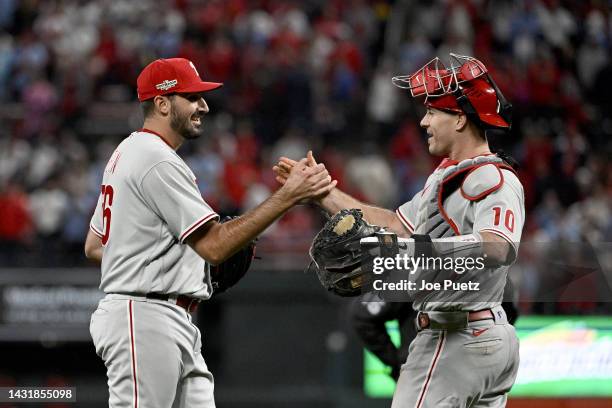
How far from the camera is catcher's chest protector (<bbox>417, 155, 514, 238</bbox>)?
4.36m

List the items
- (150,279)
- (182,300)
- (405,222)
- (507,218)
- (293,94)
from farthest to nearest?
(293,94) → (405,222) → (182,300) → (150,279) → (507,218)

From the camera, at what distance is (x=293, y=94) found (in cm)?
1461

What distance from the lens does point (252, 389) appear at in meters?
10.5

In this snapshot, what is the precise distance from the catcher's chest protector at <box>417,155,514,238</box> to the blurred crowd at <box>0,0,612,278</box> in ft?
24.5

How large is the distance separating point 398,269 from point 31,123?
11.0 meters

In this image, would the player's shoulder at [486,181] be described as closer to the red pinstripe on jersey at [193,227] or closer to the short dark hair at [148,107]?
the red pinstripe on jersey at [193,227]

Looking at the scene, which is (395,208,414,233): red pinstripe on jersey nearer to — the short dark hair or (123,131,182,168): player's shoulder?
(123,131,182,168): player's shoulder

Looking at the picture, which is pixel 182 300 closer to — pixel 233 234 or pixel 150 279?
pixel 150 279

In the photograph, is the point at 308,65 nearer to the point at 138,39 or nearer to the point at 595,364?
the point at 138,39

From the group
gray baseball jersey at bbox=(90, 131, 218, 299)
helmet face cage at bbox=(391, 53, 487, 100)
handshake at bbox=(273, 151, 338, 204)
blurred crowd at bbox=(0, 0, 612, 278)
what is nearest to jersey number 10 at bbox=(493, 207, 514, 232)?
helmet face cage at bbox=(391, 53, 487, 100)

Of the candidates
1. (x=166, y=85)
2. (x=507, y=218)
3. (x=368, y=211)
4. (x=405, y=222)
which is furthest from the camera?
(x=368, y=211)

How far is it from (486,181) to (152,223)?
141 centimetres

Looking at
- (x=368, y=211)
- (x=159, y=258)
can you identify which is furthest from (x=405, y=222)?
(x=159, y=258)

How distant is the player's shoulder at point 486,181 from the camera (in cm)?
434
